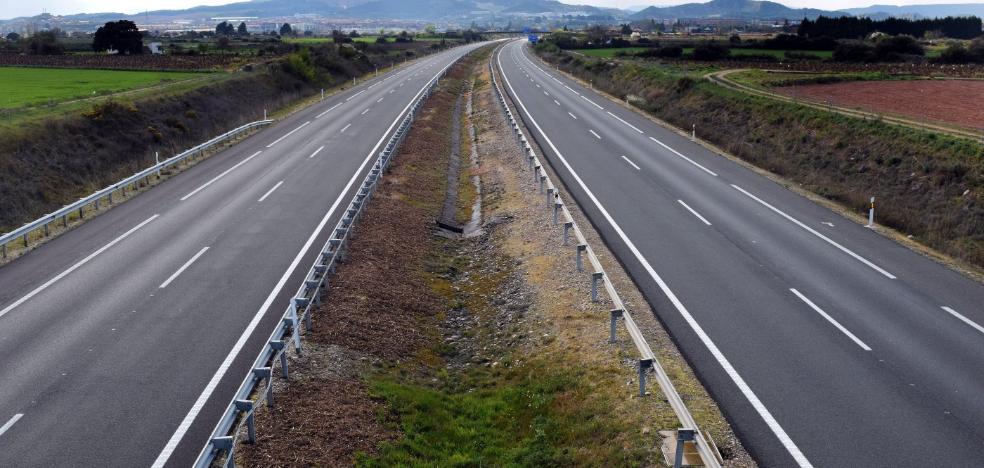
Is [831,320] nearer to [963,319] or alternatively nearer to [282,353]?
[963,319]

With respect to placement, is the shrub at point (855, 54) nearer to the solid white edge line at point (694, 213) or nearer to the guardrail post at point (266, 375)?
the solid white edge line at point (694, 213)

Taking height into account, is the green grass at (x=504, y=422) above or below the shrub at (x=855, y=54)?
below

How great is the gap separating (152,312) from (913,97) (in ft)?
171

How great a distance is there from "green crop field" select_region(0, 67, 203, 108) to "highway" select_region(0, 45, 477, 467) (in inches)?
847

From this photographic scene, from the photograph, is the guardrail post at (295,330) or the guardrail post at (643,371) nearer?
the guardrail post at (643,371)

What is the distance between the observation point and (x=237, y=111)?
45812 millimetres

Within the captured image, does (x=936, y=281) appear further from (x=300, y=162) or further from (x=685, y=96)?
(x=685, y=96)

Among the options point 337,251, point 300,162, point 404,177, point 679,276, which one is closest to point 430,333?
point 337,251

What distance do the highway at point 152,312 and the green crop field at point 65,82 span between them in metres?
21.5

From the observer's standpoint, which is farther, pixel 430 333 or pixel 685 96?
pixel 685 96

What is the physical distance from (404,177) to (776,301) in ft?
53.3

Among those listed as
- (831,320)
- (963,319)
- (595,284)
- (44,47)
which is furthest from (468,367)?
(44,47)

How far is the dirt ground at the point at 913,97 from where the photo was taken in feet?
134

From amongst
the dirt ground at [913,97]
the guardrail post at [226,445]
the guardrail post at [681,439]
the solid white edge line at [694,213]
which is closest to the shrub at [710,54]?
the dirt ground at [913,97]
